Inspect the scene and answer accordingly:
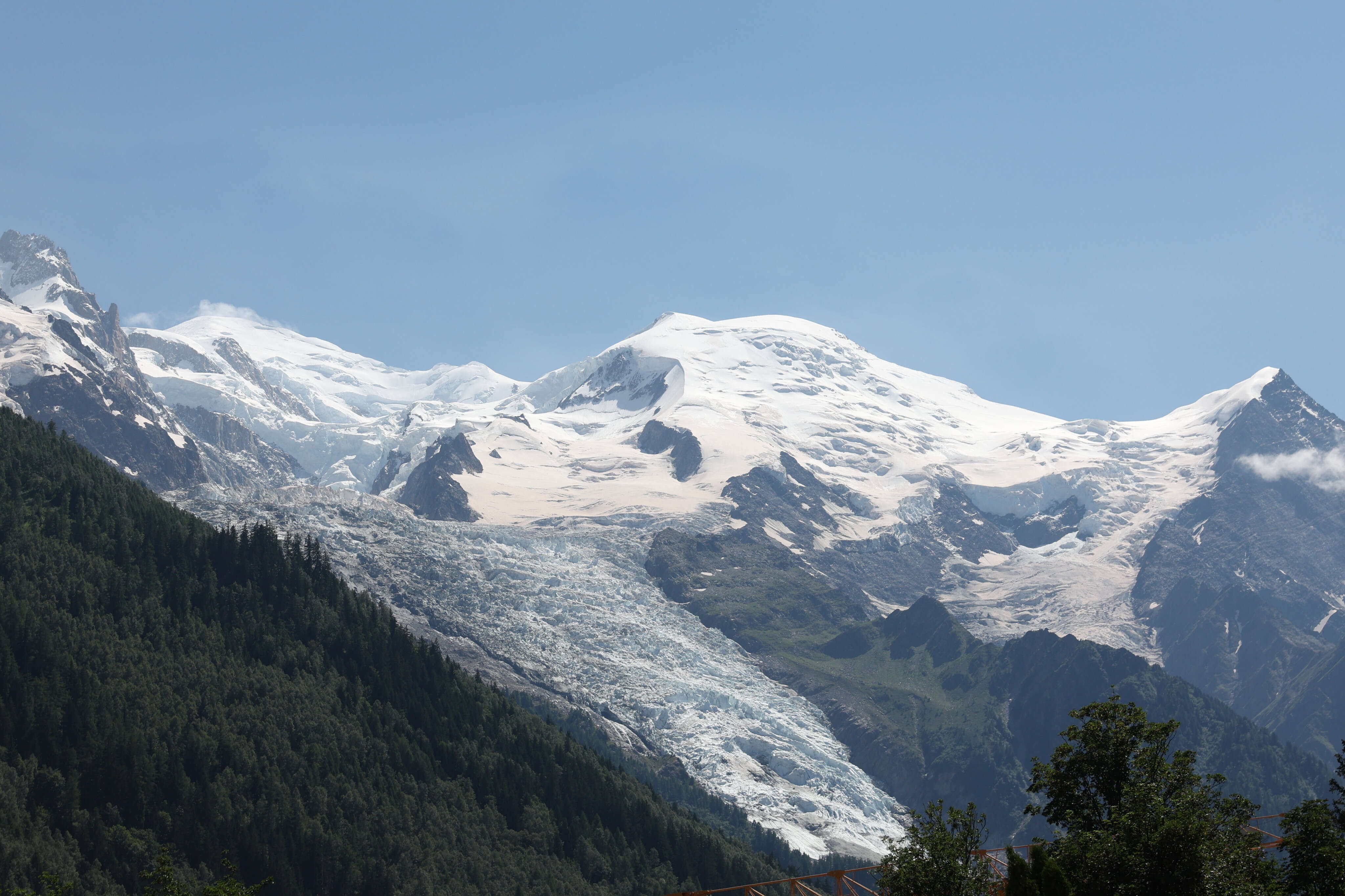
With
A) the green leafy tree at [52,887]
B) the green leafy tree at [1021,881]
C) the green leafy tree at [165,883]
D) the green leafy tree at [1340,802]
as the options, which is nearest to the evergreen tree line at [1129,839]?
the green leafy tree at [1021,881]

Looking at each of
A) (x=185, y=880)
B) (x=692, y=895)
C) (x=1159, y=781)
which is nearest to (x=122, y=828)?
(x=185, y=880)

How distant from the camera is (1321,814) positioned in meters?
79.9

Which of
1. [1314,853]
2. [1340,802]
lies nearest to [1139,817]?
[1314,853]

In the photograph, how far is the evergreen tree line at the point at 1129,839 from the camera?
67500mm

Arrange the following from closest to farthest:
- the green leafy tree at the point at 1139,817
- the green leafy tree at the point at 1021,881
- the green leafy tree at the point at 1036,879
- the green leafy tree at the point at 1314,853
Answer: the green leafy tree at the point at 1021,881
the green leafy tree at the point at 1036,879
the green leafy tree at the point at 1139,817
the green leafy tree at the point at 1314,853

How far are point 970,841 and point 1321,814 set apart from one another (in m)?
23.0

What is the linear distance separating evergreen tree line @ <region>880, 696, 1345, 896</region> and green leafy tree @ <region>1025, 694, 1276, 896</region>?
0.24 feet

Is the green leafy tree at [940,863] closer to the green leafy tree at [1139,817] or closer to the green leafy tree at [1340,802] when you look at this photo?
the green leafy tree at [1139,817]

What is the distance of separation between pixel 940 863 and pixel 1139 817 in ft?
42.0

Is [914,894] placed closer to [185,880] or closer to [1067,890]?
[1067,890]

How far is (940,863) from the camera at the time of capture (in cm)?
7694

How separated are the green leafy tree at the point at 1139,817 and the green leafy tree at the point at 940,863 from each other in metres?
5.38

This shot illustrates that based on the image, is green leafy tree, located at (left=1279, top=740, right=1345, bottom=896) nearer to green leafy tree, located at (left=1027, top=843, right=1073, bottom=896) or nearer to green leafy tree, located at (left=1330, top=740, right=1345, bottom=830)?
green leafy tree, located at (left=1330, top=740, right=1345, bottom=830)

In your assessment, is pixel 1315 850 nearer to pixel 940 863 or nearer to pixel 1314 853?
pixel 1314 853
